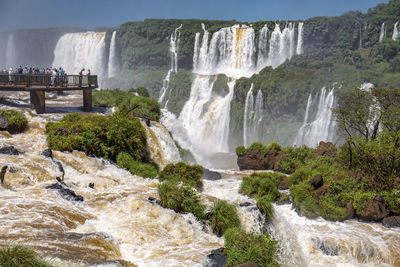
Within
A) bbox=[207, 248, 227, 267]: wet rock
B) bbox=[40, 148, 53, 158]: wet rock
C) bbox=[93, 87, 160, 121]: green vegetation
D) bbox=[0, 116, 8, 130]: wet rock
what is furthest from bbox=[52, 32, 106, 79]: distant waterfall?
bbox=[207, 248, 227, 267]: wet rock

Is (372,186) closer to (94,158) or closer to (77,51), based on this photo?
(94,158)

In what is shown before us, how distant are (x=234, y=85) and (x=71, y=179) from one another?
117 feet

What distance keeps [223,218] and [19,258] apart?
22.1ft

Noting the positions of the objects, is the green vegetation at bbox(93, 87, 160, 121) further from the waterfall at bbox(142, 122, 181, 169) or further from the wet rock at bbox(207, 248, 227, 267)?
the wet rock at bbox(207, 248, 227, 267)

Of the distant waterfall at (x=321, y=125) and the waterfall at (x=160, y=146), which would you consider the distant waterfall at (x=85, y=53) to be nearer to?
the distant waterfall at (x=321, y=125)

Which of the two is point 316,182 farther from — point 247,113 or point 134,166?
point 247,113

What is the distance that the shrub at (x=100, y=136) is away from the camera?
19.5 meters

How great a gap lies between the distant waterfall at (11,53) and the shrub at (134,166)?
82459 millimetres

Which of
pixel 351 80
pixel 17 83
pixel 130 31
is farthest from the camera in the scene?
pixel 130 31

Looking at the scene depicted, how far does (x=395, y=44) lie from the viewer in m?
52.8

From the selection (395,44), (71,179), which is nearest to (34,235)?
(71,179)

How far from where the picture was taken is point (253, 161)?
2794cm

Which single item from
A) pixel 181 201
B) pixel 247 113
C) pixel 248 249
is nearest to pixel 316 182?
pixel 181 201

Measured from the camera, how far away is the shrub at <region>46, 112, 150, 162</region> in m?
19.5
